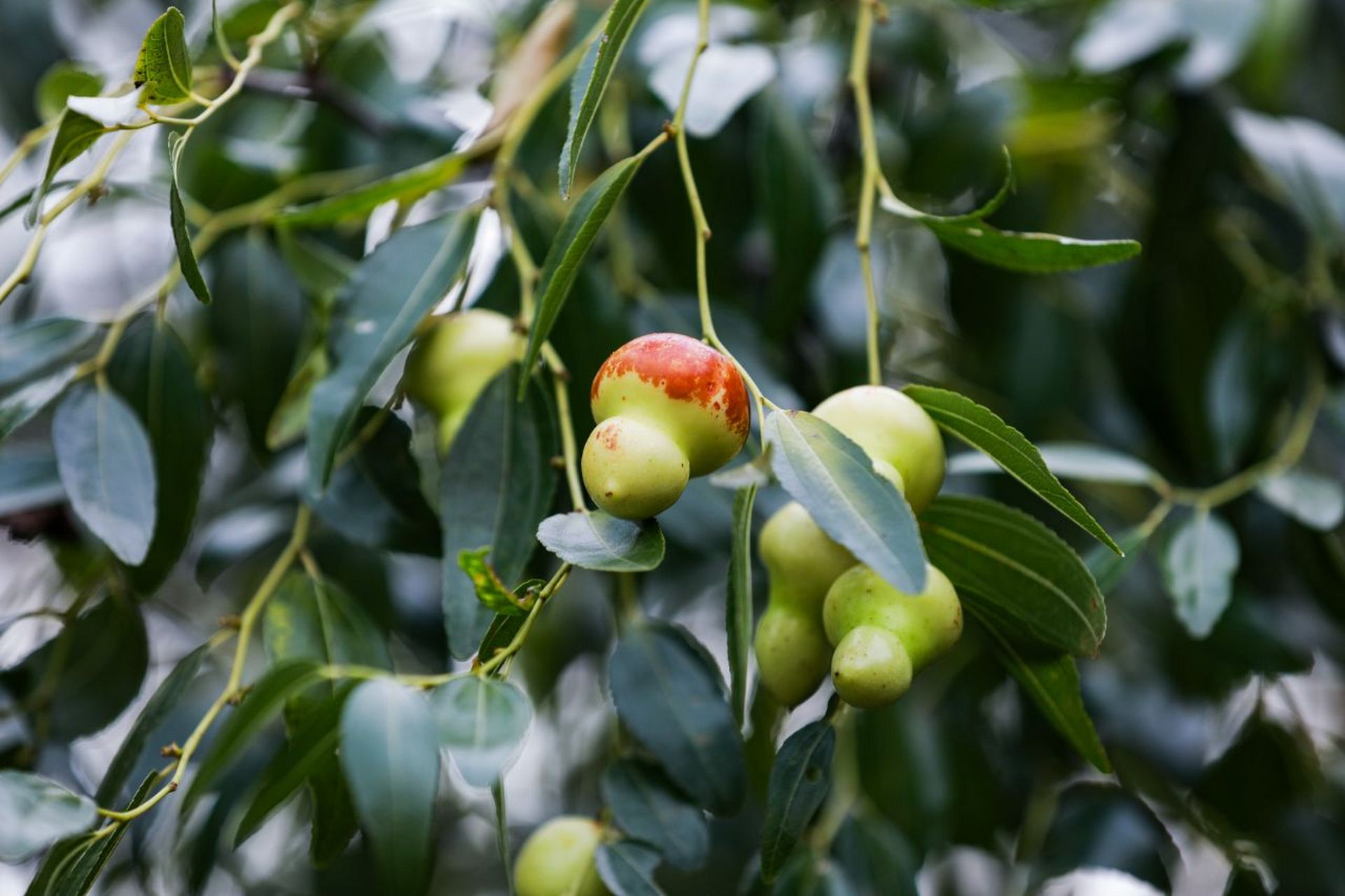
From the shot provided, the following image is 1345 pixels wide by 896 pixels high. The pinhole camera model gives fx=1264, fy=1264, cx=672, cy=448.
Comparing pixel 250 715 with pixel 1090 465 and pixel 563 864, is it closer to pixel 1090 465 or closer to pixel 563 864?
pixel 563 864

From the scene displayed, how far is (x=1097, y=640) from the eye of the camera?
1.31 feet

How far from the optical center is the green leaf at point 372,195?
1.70ft

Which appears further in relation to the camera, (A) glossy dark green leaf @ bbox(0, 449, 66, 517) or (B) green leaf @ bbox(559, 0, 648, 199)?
(A) glossy dark green leaf @ bbox(0, 449, 66, 517)

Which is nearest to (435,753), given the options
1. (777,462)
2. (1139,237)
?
(777,462)

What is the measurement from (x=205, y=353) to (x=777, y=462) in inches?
18.2

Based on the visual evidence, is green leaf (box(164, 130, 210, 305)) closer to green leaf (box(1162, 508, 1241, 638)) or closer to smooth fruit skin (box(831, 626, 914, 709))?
smooth fruit skin (box(831, 626, 914, 709))

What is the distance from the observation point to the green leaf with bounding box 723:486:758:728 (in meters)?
0.38

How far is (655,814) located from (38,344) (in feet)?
1.10

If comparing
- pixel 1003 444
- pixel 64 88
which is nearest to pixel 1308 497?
pixel 1003 444

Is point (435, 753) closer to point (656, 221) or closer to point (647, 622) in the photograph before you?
point (647, 622)

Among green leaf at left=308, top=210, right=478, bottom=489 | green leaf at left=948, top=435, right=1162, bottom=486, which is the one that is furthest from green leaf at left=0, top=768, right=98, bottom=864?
green leaf at left=948, top=435, right=1162, bottom=486

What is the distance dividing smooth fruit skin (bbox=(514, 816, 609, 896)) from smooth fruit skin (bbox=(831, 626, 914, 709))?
0.15 metres

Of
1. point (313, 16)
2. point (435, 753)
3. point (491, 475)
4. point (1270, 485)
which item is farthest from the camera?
point (313, 16)

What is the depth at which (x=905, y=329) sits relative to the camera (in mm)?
929
